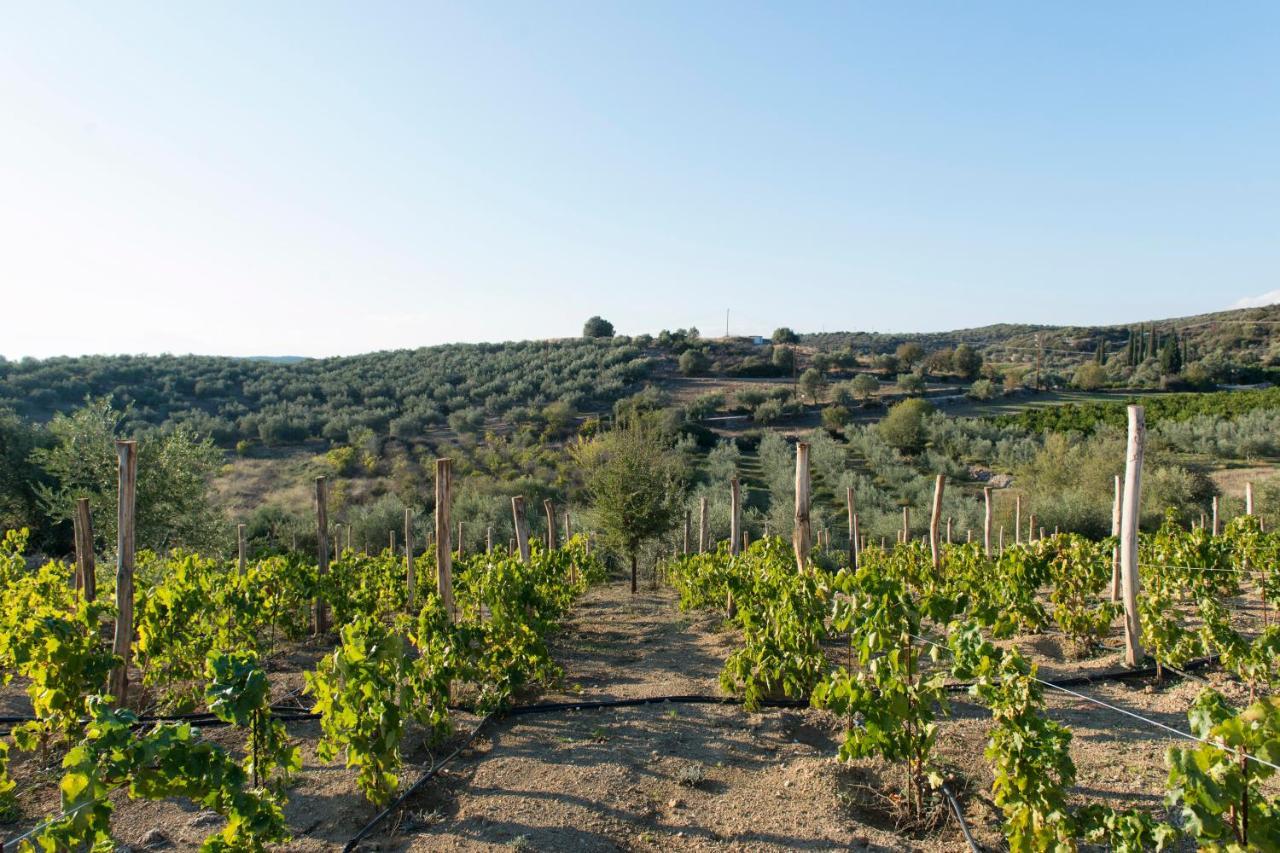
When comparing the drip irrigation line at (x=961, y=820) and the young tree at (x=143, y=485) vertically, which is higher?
the young tree at (x=143, y=485)

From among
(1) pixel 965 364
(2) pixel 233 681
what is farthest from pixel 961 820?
(1) pixel 965 364

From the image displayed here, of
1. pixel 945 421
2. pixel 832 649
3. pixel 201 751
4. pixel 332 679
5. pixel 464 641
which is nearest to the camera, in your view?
pixel 201 751

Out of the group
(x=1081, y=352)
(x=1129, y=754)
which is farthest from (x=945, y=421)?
(x=1081, y=352)

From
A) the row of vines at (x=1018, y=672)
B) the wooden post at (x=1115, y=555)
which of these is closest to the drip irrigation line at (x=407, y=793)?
the row of vines at (x=1018, y=672)

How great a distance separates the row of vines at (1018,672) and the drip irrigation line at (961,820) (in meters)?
0.10

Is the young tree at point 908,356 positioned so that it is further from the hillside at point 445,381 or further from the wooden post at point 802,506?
the wooden post at point 802,506

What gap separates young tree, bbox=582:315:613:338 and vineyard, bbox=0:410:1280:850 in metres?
53.5

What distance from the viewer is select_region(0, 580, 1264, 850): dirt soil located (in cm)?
438

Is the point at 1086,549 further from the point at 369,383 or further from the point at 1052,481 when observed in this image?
the point at 369,383

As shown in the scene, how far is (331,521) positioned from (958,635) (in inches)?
936

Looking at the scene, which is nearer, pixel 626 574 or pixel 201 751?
pixel 201 751

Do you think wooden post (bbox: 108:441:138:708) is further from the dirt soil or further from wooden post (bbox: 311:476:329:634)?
wooden post (bbox: 311:476:329:634)

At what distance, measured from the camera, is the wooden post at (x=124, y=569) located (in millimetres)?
5504

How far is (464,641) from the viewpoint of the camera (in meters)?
6.12
